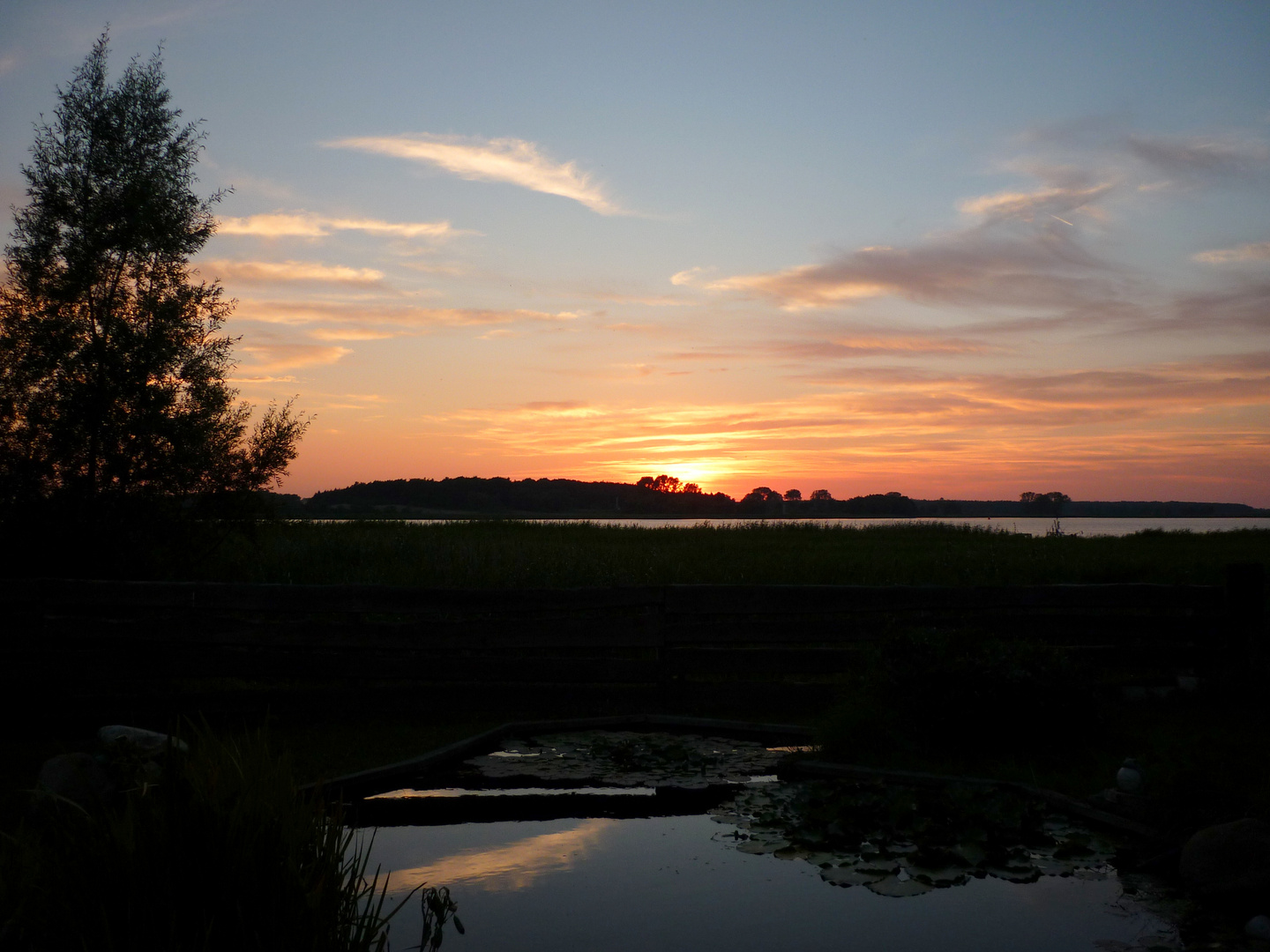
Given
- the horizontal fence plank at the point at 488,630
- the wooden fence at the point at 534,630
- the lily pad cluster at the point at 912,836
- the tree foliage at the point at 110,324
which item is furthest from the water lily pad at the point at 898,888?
the tree foliage at the point at 110,324

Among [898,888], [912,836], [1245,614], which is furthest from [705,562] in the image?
[898,888]

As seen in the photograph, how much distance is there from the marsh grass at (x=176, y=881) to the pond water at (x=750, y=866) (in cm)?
164

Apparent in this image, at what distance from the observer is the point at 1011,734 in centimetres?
877

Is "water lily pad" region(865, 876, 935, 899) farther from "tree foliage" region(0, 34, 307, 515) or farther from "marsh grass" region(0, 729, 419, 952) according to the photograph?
"tree foliage" region(0, 34, 307, 515)

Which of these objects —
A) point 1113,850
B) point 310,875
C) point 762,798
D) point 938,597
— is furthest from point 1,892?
point 938,597

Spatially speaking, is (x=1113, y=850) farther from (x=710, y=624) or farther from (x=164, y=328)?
Result: (x=164, y=328)

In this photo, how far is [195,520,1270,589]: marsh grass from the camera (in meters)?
20.0

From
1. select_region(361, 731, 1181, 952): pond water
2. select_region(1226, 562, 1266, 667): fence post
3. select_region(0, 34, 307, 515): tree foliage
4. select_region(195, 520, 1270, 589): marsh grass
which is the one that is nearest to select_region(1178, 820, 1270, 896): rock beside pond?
select_region(361, 731, 1181, 952): pond water

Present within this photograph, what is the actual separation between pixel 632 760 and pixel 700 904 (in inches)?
130

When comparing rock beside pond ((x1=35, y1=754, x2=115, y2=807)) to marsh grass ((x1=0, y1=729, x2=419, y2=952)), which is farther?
rock beside pond ((x1=35, y1=754, x2=115, y2=807))

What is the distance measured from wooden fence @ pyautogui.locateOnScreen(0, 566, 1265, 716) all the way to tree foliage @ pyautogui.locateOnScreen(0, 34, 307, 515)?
592cm

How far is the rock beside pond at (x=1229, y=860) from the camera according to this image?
17.4 ft

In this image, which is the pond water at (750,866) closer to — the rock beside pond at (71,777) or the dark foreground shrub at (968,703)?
the dark foreground shrub at (968,703)

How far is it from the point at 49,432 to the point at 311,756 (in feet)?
35.3
